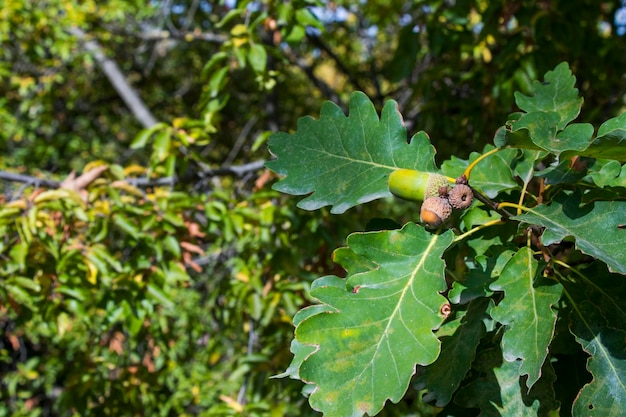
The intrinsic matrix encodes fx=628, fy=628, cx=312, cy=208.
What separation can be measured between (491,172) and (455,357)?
40cm

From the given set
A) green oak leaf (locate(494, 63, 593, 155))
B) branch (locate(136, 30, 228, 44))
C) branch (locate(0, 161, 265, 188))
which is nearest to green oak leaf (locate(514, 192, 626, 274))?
green oak leaf (locate(494, 63, 593, 155))

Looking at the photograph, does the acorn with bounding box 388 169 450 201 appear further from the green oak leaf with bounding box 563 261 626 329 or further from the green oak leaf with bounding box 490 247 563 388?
the green oak leaf with bounding box 563 261 626 329

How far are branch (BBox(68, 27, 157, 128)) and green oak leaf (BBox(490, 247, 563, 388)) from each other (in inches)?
145

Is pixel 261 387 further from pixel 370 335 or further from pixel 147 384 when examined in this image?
pixel 370 335

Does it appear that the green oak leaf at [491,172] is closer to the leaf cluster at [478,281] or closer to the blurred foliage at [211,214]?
the leaf cluster at [478,281]

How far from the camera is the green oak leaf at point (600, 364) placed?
3.43ft

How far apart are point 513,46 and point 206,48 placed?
3367 millimetres

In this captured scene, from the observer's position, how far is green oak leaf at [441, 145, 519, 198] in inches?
50.5

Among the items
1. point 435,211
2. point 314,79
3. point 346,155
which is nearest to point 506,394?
point 435,211

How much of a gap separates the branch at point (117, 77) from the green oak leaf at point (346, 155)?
3.32 meters

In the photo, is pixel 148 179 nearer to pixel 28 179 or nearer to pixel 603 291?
pixel 28 179

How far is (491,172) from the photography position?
131cm

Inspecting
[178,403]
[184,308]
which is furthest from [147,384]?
[184,308]

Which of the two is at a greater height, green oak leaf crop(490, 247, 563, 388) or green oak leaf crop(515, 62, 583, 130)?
green oak leaf crop(515, 62, 583, 130)
